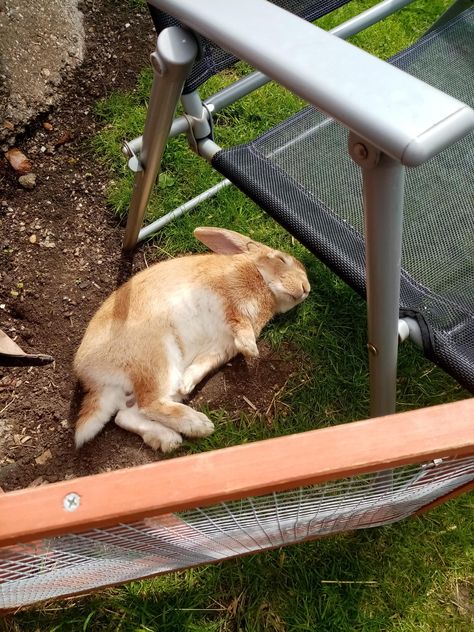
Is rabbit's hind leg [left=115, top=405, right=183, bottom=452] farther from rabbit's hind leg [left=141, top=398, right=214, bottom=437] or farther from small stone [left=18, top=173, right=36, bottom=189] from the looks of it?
small stone [left=18, top=173, right=36, bottom=189]

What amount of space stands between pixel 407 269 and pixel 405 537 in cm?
83

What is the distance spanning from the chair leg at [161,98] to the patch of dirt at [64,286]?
1.05 ft

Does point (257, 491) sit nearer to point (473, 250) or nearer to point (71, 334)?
point (473, 250)

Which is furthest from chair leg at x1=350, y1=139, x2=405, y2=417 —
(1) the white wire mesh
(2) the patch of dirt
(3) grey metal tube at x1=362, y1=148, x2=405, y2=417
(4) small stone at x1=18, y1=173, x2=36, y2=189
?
(4) small stone at x1=18, y1=173, x2=36, y2=189

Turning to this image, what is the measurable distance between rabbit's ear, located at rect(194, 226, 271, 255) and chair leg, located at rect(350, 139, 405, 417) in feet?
2.58

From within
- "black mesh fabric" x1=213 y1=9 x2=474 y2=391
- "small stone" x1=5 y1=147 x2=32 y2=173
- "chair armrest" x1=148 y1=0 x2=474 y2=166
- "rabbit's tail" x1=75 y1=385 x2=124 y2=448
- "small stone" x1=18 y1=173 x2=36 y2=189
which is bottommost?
"rabbit's tail" x1=75 y1=385 x2=124 y2=448

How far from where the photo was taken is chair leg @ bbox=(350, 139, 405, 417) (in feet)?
3.14

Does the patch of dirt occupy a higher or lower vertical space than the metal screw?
lower

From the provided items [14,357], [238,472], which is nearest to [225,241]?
[14,357]

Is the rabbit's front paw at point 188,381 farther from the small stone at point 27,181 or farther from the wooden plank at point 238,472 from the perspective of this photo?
the wooden plank at point 238,472

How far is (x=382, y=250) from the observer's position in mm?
1099

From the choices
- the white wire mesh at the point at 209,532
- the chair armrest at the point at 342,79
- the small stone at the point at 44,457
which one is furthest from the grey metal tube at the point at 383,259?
the small stone at the point at 44,457

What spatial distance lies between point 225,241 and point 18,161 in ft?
3.00

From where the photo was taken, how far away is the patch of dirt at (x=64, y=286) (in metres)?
1.88
